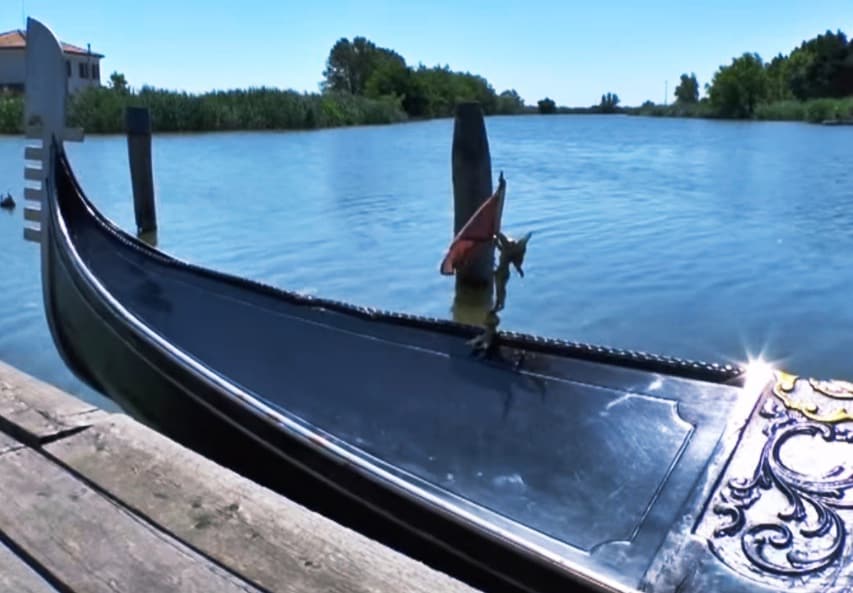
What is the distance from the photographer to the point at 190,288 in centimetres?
311

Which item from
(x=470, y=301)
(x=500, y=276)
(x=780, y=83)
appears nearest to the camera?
(x=500, y=276)

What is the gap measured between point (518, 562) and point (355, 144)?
18934 millimetres

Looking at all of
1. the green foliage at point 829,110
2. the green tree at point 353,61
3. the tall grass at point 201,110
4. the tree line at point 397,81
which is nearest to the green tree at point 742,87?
the green foliage at point 829,110

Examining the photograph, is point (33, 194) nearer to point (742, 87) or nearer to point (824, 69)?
→ point (742, 87)

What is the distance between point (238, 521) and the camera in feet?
3.05

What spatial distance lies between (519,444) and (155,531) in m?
0.94

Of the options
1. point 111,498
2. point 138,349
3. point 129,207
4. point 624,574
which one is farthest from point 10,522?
point 129,207

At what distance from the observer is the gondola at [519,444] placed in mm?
1360

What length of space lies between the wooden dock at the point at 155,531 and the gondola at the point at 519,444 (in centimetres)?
56

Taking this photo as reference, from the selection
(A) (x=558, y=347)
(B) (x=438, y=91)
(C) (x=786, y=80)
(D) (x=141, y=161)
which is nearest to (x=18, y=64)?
(B) (x=438, y=91)

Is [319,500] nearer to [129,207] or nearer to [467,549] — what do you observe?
[467,549]

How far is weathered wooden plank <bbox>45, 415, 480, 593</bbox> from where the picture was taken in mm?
833

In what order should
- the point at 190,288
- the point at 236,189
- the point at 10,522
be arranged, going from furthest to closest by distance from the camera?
the point at 236,189 → the point at 190,288 → the point at 10,522

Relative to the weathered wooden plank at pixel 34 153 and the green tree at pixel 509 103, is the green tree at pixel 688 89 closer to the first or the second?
the green tree at pixel 509 103
